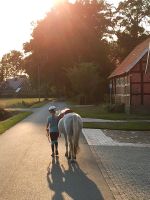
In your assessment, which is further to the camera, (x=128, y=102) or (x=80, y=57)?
(x=80, y=57)

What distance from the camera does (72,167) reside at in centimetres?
1277

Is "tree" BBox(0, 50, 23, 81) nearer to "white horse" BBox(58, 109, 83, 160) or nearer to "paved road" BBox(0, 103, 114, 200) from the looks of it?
"paved road" BBox(0, 103, 114, 200)

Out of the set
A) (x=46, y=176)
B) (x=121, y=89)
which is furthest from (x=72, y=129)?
(x=121, y=89)

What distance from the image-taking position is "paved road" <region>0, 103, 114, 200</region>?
9188mm

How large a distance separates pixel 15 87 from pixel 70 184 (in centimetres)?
14331

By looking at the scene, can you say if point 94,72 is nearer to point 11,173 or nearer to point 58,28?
point 58,28

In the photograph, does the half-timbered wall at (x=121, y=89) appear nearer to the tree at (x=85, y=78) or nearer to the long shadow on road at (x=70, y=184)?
the tree at (x=85, y=78)

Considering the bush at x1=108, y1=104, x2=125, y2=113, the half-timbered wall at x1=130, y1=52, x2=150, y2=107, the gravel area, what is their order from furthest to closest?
the bush at x1=108, y1=104, x2=125, y2=113, the half-timbered wall at x1=130, y1=52, x2=150, y2=107, the gravel area

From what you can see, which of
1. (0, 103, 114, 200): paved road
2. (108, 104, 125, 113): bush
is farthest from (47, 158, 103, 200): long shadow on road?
(108, 104, 125, 113): bush

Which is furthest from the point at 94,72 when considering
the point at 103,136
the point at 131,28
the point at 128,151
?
the point at 128,151

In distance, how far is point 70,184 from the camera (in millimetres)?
10234

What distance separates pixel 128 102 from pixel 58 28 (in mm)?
35134

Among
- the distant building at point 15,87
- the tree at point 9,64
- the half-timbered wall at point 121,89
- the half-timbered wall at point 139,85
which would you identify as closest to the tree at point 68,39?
the half-timbered wall at point 121,89

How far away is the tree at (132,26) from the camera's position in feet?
216
